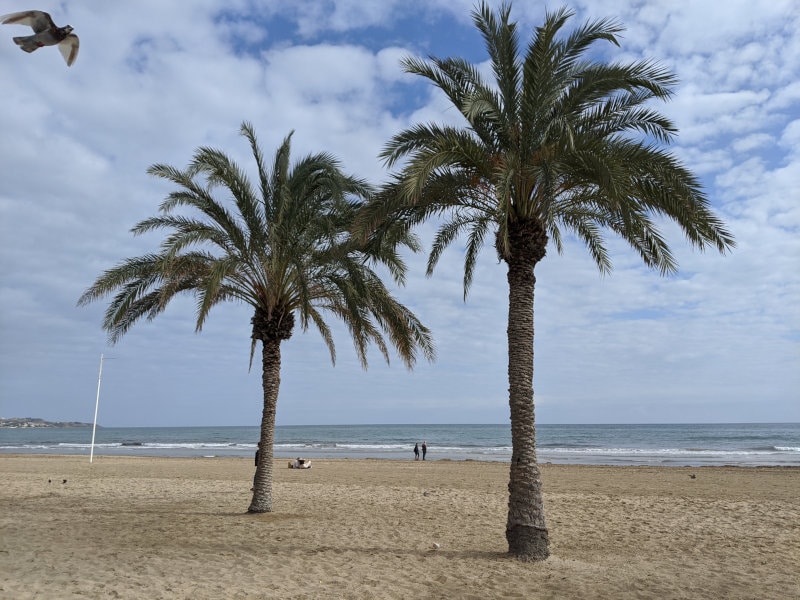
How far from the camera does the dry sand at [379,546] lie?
7098 mm

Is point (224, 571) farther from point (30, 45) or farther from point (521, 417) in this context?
point (30, 45)

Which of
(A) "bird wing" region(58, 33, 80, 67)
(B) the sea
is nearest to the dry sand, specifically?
(A) "bird wing" region(58, 33, 80, 67)

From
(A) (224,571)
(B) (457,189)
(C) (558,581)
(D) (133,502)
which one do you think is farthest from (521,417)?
(D) (133,502)

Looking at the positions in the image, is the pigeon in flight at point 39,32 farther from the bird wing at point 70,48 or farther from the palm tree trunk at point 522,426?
the palm tree trunk at point 522,426

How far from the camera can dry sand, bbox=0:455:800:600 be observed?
23.3 feet

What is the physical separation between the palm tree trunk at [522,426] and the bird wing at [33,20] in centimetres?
679

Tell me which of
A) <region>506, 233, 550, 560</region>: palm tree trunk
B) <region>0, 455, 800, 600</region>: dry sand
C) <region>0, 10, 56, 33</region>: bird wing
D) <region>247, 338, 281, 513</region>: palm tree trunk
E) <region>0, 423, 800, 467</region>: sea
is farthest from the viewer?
<region>0, 423, 800, 467</region>: sea

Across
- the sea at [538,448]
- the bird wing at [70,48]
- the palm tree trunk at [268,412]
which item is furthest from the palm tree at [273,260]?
the sea at [538,448]

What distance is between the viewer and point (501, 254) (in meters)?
9.26

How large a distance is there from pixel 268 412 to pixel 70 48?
9374mm

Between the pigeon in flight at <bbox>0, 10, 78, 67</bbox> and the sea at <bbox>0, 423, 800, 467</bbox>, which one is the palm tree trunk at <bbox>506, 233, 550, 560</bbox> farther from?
the sea at <bbox>0, 423, 800, 467</bbox>

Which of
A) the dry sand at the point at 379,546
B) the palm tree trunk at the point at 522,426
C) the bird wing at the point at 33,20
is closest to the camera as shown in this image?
the bird wing at the point at 33,20

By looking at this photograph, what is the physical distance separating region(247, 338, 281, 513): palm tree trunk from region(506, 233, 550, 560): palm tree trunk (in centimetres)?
508

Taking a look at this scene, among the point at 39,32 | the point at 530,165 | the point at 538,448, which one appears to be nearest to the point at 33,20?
the point at 39,32
